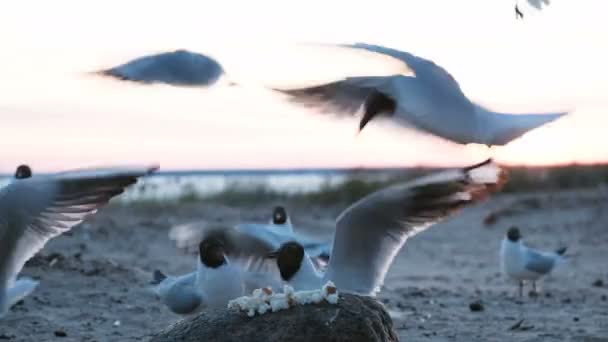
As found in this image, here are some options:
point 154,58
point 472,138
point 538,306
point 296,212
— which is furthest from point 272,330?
point 296,212

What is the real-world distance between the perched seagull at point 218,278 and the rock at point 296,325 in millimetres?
1925

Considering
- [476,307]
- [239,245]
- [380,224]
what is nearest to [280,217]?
[476,307]

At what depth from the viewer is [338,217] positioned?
21.0ft

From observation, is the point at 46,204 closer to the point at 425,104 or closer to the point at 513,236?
the point at 425,104

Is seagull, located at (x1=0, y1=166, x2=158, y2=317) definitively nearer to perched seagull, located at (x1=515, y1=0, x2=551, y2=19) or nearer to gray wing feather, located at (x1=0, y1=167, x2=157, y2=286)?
gray wing feather, located at (x1=0, y1=167, x2=157, y2=286)

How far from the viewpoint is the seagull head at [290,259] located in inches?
249

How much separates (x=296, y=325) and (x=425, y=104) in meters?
1.23

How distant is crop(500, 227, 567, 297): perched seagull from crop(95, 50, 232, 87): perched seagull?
5638 mm

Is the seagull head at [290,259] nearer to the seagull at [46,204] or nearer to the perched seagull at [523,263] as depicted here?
the seagull at [46,204]

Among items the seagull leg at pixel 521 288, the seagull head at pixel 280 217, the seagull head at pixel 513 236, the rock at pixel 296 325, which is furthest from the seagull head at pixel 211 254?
the seagull head at pixel 513 236

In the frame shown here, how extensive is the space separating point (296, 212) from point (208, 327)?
14.5 m

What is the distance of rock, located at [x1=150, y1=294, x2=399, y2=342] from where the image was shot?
480 cm

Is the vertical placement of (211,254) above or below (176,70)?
below

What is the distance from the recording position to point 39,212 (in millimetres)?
6418
